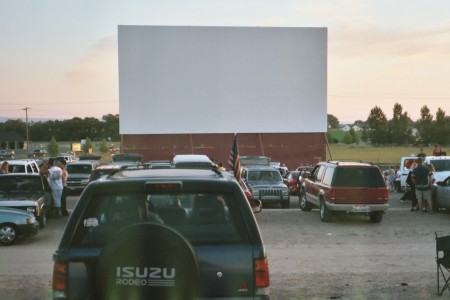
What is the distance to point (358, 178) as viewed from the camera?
19016 mm

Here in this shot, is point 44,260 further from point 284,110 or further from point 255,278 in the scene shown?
point 284,110

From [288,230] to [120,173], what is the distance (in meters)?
12.3

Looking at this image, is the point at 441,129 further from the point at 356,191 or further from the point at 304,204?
the point at 356,191

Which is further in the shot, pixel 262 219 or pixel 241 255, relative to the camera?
pixel 262 219

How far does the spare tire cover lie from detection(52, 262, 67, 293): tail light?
370 mm

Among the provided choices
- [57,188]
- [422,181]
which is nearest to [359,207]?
[422,181]

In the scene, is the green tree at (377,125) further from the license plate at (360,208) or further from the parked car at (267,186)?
the license plate at (360,208)

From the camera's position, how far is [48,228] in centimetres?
1797

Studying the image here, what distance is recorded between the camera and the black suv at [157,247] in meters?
4.41

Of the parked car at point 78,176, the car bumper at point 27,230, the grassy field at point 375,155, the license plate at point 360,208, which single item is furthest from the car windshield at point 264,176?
the grassy field at point 375,155

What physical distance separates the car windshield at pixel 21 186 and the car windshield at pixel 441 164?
16453 mm

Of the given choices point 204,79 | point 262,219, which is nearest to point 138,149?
point 204,79

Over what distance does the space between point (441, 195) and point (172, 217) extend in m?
17.8

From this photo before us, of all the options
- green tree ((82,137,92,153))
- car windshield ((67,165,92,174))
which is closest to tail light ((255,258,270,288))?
car windshield ((67,165,92,174))
